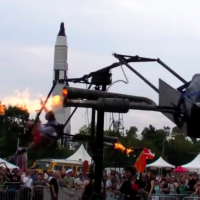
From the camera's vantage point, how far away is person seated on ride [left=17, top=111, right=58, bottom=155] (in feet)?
21.3

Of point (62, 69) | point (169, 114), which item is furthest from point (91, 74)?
point (62, 69)

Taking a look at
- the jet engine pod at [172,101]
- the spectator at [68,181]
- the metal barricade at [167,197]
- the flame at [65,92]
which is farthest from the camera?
the spectator at [68,181]

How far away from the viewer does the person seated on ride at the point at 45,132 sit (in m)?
6.49

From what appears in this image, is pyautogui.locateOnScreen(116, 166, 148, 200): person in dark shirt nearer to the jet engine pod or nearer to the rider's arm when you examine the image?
the rider's arm

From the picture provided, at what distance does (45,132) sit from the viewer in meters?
6.50

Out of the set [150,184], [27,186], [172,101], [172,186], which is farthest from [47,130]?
[172,186]

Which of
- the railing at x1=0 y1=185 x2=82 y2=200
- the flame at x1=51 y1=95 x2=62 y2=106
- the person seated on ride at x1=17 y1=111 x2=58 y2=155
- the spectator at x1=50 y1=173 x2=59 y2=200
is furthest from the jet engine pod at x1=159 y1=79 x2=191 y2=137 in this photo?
the railing at x1=0 y1=185 x2=82 y2=200

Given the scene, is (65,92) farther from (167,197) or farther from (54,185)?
(167,197)

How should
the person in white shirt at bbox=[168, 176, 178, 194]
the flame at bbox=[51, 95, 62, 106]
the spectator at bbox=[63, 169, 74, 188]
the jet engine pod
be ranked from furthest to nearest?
the person in white shirt at bbox=[168, 176, 178, 194], the spectator at bbox=[63, 169, 74, 188], the flame at bbox=[51, 95, 62, 106], the jet engine pod

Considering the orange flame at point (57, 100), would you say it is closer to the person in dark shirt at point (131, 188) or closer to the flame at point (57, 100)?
the flame at point (57, 100)

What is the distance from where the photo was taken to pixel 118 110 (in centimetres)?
531

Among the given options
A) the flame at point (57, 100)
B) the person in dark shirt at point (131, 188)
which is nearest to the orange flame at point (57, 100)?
the flame at point (57, 100)

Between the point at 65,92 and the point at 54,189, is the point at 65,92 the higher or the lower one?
the higher one

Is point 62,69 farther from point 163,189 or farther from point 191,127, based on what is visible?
point 191,127
